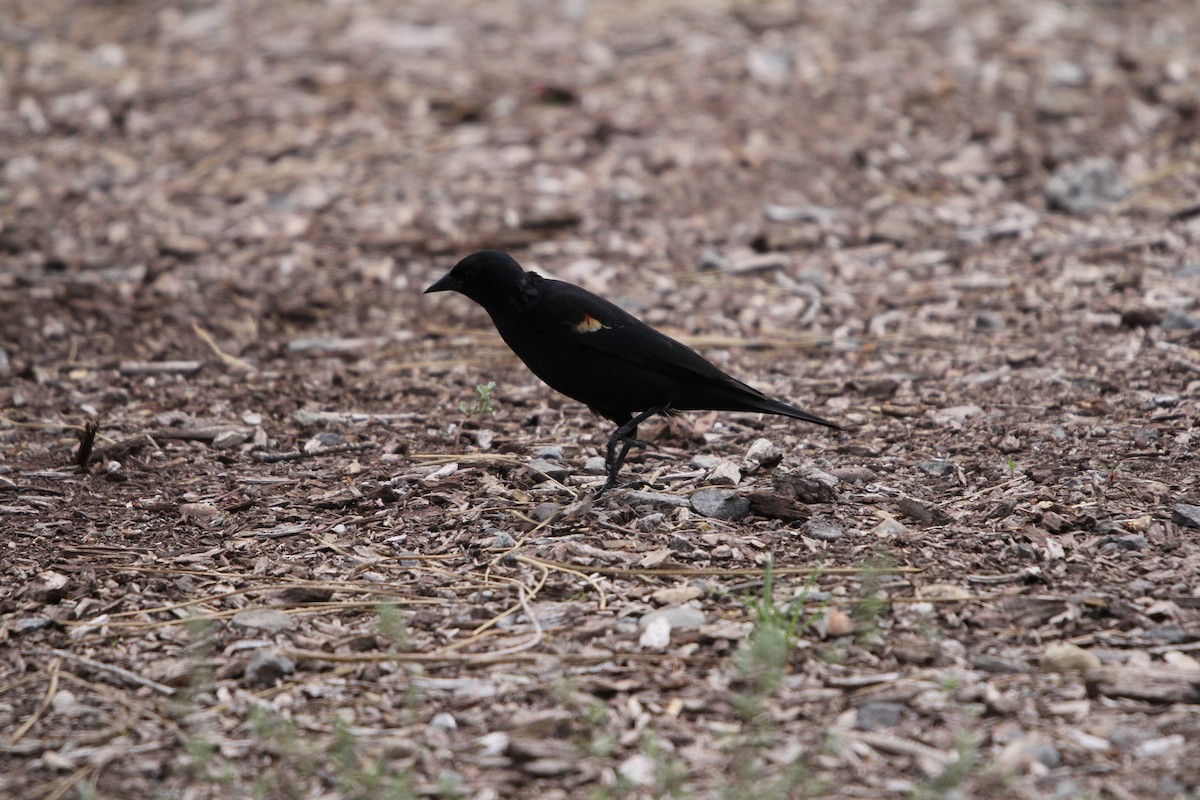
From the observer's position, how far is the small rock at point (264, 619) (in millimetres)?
3482

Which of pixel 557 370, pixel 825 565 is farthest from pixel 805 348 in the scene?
pixel 825 565

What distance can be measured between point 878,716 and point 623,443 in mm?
1826

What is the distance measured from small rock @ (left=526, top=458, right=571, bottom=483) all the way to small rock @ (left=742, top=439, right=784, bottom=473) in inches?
26.2

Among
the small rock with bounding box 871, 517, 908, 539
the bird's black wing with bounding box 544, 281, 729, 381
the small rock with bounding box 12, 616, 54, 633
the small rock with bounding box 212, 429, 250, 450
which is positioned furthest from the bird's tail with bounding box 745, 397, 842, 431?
the small rock with bounding box 12, 616, 54, 633

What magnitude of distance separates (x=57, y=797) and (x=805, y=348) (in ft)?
13.7

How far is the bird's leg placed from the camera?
14.4ft

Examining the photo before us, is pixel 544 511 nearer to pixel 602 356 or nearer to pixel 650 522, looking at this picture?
pixel 650 522

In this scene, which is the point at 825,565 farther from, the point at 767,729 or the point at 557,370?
the point at 557,370

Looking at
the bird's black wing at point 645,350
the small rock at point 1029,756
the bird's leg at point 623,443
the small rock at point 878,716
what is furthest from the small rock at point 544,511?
the small rock at point 1029,756

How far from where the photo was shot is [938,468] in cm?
452

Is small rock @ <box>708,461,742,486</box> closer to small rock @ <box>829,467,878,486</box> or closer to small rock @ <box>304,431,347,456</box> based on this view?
small rock @ <box>829,467,878,486</box>

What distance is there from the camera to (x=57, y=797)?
9.16 feet

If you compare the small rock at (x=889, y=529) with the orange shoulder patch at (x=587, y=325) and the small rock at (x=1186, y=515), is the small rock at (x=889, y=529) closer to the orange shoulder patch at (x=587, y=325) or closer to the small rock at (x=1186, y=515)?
the small rock at (x=1186, y=515)

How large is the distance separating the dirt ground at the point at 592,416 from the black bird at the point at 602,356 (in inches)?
10.4
